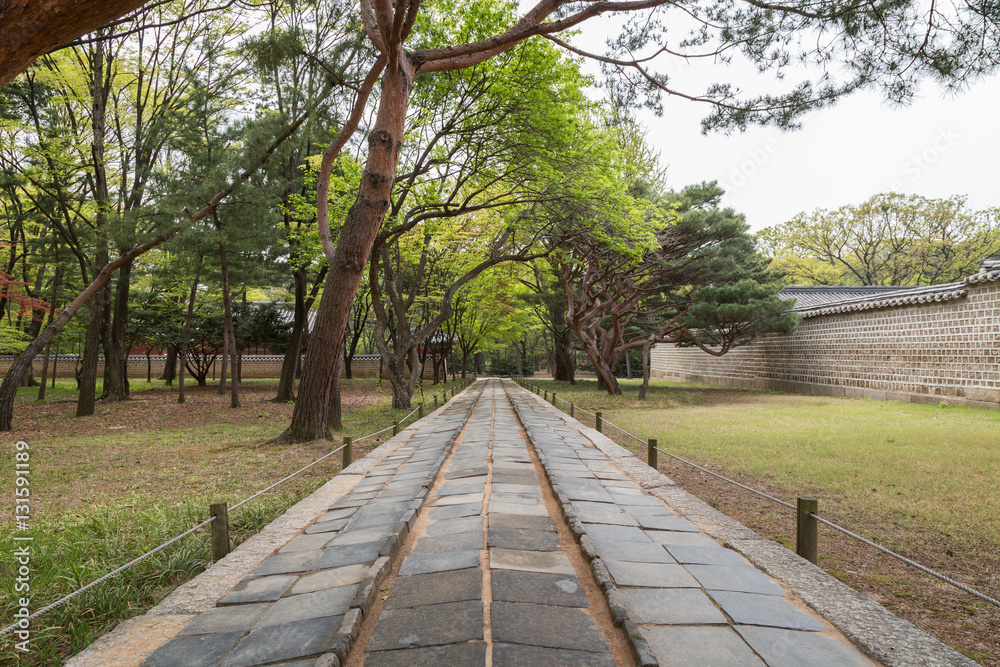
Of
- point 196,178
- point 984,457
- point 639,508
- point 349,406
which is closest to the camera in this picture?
point 639,508

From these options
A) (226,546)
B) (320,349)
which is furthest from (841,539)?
(320,349)

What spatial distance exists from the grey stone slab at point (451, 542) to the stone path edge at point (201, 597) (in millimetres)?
230

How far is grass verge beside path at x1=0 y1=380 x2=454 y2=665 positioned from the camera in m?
3.10

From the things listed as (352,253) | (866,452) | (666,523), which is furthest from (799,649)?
(352,253)

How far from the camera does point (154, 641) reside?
2.53 meters

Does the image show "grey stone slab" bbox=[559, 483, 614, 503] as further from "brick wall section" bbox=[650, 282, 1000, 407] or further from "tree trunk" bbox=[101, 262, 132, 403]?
"tree trunk" bbox=[101, 262, 132, 403]

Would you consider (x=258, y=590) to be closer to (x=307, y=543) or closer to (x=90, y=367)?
(x=307, y=543)

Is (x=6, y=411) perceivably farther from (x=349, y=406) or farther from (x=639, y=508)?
(x=639, y=508)

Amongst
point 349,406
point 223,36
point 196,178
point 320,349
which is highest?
point 223,36

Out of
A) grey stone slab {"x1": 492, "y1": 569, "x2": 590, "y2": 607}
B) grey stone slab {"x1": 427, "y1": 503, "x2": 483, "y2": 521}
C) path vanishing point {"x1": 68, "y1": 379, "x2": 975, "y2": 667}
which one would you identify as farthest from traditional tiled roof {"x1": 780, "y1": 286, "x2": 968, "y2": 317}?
grey stone slab {"x1": 492, "y1": 569, "x2": 590, "y2": 607}

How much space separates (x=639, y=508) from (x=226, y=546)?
3588mm

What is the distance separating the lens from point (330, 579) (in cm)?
318

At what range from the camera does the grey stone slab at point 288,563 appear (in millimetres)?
3380

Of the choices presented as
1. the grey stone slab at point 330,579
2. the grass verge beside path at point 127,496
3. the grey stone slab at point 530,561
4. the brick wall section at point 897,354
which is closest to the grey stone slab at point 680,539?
the grey stone slab at point 530,561
